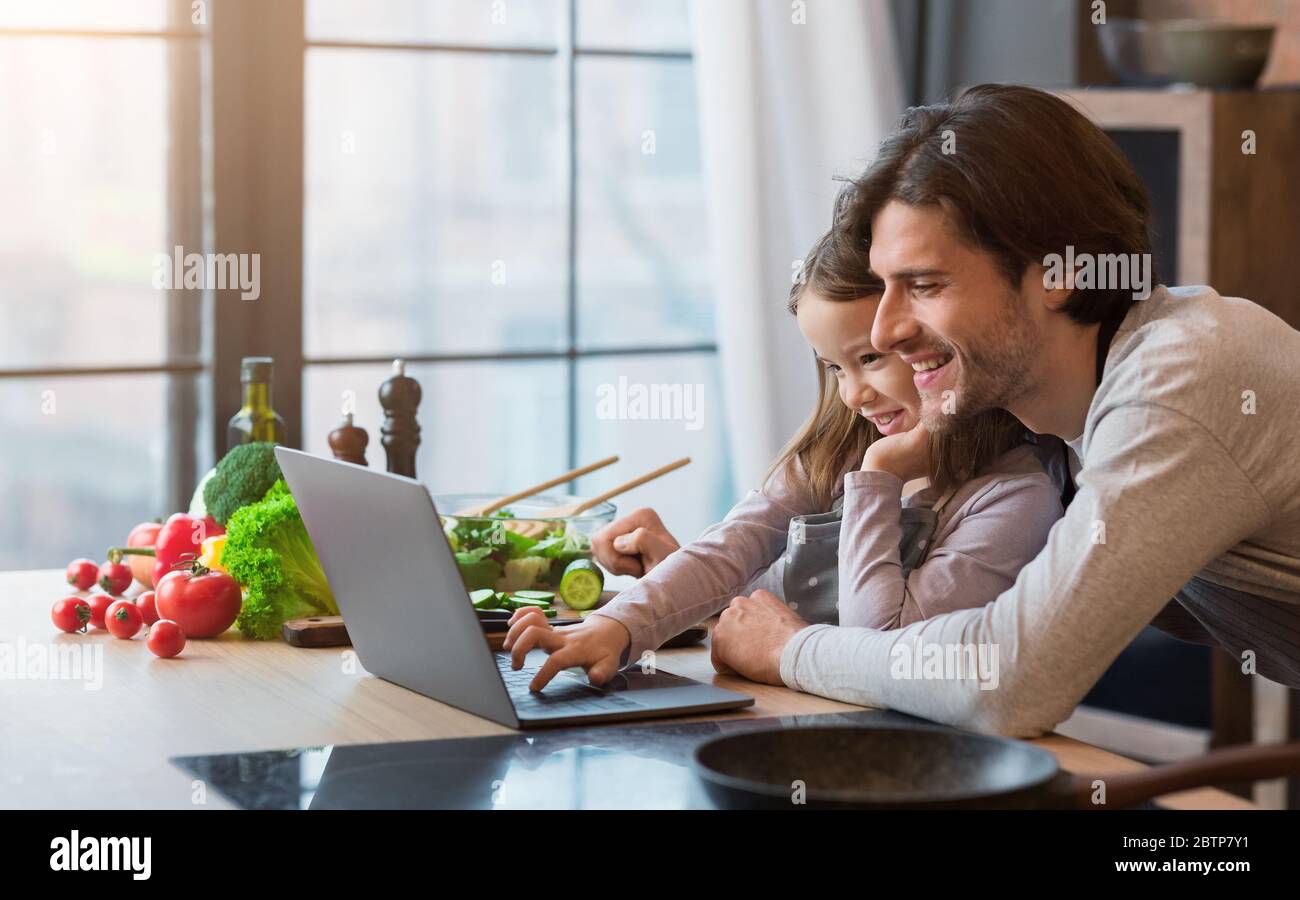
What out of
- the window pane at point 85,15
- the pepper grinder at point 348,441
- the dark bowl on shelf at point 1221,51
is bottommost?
the pepper grinder at point 348,441

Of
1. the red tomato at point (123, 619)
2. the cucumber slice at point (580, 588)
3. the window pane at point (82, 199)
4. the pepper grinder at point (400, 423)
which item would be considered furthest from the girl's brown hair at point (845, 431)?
the window pane at point (82, 199)

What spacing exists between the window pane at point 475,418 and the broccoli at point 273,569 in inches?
59.8

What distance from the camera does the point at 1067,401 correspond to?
1.63 m

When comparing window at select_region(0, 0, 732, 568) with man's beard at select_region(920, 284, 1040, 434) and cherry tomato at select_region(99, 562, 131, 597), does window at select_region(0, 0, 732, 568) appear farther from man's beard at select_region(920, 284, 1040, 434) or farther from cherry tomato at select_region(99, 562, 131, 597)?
man's beard at select_region(920, 284, 1040, 434)

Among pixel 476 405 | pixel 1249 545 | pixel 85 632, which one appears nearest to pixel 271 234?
pixel 476 405

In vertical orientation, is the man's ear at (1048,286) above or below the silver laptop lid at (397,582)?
above

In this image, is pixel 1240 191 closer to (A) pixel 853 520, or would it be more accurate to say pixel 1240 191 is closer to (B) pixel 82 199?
(A) pixel 853 520

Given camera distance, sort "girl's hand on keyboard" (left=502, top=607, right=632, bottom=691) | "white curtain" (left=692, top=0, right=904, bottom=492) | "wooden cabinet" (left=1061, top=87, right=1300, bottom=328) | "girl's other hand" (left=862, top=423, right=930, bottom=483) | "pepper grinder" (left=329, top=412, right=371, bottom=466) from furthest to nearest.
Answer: "white curtain" (left=692, top=0, right=904, bottom=492) < "wooden cabinet" (left=1061, top=87, right=1300, bottom=328) < "pepper grinder" (left=329, top=412, right=371, bottom=466) < "girl's other hand" (left=862, top=423, right=930, bottom=483) < "girl's hand on keyboard" (left=502, top=607, right=632, bottom=691)

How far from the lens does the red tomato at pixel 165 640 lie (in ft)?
5.49

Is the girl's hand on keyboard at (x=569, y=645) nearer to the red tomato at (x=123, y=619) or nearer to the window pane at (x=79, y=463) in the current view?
the red tomato at (x=123, y=619)

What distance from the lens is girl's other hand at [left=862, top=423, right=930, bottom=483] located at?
166 centimetres

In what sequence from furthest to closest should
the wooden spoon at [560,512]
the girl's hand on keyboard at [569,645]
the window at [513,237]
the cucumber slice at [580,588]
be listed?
the window at [513,237], the wooden spoon at [560,512], the cucumber slice at [580,588], the girl's hand on keyboard at [569,645]

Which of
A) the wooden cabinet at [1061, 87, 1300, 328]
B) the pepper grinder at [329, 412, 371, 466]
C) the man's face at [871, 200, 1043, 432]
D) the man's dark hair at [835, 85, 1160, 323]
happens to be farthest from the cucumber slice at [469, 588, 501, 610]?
the wooden cabinet at [1061, 87, 1300, 328]

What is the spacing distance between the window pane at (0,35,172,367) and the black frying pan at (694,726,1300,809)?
228 centimetres
